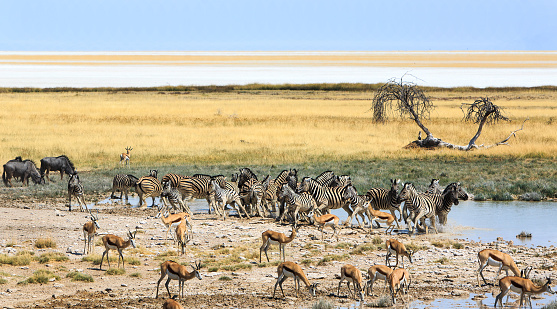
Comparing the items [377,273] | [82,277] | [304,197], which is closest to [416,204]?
[304,197]

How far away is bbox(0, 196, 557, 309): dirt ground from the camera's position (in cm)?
1118

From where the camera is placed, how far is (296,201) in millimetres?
17000

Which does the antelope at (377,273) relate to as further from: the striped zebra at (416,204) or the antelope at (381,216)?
the striped zebra at (416,204)

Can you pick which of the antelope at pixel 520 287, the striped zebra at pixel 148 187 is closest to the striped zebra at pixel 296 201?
the striped zebra at pixel 148 187

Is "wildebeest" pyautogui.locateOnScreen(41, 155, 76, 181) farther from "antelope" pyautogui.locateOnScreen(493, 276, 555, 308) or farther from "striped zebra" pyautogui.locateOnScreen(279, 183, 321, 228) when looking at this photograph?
"antelope" pyautogui.locateOnScreen(493, 276, 555, 308)

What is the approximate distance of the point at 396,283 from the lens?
10820 millimetres

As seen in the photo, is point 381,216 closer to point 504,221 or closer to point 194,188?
point 504,221

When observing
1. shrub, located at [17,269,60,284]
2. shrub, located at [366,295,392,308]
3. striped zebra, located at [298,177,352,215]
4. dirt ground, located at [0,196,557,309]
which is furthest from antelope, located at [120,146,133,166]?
shrub, located at [366,295,392,308]

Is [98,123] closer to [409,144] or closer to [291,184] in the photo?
[409,144]

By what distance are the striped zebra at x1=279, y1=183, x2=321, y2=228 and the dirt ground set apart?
0.51m

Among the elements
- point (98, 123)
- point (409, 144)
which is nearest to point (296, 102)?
point (98, 123)

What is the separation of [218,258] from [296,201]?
3572mm

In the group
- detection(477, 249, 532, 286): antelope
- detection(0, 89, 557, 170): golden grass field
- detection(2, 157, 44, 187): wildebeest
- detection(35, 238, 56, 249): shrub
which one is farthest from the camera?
detection(0, 89, 557, 170): golden grass field

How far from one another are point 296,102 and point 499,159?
32000 mm
